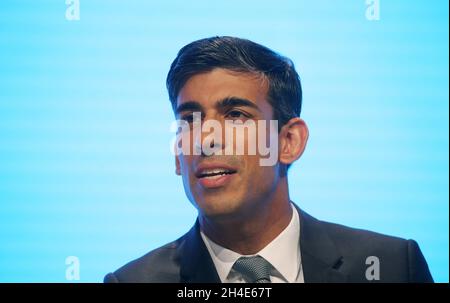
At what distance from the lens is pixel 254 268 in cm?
255

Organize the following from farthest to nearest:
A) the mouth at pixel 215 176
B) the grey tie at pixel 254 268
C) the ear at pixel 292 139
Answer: the ear at pixel 292 139 → the grey tie at pixel 254 268 → the mouth at pixel 215 176

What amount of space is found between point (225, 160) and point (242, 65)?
0.41m

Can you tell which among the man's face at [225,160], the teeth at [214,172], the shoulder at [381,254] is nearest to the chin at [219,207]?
the man's face at [225,160]

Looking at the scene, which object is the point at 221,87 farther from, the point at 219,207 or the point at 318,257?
the point at 318,257

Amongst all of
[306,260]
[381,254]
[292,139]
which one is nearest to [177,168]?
[292,139]

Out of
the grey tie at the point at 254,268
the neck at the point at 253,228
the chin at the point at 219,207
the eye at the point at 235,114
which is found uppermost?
the eye at the point at 235,114

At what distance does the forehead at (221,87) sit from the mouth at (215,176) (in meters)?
0.26

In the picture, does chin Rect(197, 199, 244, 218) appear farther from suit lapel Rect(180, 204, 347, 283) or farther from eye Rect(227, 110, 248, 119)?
eye Rect(227, 110, 248, 119)

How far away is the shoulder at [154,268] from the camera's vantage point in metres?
2.61

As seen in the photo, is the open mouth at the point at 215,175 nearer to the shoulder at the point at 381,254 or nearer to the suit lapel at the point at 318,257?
the suit lapel at the point at 318,257

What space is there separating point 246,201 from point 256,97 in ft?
1.43
